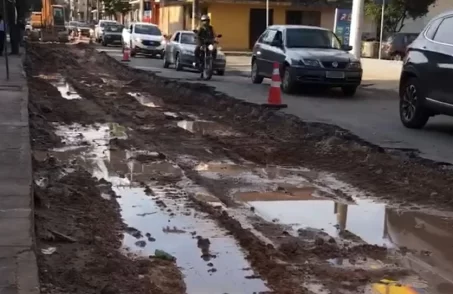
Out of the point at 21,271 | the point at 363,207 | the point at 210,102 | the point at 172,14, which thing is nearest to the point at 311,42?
A: the point at 210,102

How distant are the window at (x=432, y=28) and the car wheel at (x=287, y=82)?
235 inches

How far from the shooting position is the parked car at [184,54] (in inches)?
1020

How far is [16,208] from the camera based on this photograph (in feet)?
20.5

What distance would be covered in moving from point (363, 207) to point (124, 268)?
2929mm

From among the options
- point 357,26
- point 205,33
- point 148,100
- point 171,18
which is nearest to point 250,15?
point 171,18

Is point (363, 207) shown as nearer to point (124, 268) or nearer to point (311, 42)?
point (124, 268)

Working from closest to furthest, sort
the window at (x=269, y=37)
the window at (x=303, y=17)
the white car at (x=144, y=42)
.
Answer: the window at (x=269, y=37) → the white car at (x=144, y=42) → the window at (x=303, y=17)

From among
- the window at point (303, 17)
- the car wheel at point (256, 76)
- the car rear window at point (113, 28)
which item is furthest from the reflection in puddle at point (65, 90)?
the window at point (303, 17)

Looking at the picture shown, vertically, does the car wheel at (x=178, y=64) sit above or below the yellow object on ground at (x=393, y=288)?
below

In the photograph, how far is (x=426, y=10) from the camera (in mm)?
47688

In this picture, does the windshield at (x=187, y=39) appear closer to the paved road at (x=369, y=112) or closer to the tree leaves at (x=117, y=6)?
the paved road at (x=369, y=112)

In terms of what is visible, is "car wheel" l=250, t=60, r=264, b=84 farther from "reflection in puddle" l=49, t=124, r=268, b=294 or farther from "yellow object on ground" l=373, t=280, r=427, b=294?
"yellow object on ground" l=373, t=280, r=427, b=294

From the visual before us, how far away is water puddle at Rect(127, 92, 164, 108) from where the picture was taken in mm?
16337

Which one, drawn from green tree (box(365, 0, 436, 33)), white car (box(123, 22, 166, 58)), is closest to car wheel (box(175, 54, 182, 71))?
white car (box(123, 22, 166, 58))
